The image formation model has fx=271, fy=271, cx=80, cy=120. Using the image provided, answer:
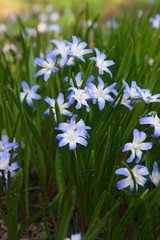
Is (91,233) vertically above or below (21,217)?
below

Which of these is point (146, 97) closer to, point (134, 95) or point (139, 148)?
point (134, 95)

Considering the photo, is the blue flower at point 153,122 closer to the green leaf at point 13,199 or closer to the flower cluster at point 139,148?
the flower cluster at point 139,148

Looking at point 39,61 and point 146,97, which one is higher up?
point 39,61

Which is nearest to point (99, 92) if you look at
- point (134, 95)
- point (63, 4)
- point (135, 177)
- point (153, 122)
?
point (134, 95)

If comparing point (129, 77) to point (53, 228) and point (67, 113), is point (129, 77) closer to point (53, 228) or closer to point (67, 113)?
point (67, 113)

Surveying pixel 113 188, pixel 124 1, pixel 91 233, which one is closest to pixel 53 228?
pixel 113 188

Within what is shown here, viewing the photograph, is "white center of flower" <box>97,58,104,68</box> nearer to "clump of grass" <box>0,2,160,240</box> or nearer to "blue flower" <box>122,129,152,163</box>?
"clump of grass" <box>0,2,160,240</box>

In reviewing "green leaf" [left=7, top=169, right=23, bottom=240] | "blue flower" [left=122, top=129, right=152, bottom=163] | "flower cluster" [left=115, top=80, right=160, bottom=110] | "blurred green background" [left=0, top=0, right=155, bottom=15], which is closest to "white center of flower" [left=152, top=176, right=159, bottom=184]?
"blue flower" [left=122, top=129, right=152, bottom=163]

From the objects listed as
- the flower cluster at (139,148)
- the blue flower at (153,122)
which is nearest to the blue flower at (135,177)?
the flower cluster at (139,148)

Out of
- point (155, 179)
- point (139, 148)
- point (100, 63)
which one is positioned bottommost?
point (155, 179)

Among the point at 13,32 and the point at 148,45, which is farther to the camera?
the point at 13,32

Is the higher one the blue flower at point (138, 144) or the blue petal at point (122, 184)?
the blue flower at point (138, 144)
